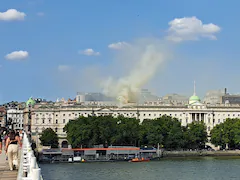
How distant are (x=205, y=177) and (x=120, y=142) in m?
43.4

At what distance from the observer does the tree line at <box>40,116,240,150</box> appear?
3560 inches

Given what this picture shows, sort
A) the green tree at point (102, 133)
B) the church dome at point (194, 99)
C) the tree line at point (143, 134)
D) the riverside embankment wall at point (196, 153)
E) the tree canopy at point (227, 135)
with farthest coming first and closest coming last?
1. the church dome at point (194, 99)
2. the tree canopy at point (227, 135)
3. the tree line at point (143, 134)
4. the green tree at point (102, 133)
5. the riverside embankment wall at point (196, 153)

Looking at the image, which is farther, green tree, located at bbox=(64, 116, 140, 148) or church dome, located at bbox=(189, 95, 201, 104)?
church dome, located at bbox=(189, 95, 201, 104)

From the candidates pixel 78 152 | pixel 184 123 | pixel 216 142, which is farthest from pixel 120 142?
pixel 184 123

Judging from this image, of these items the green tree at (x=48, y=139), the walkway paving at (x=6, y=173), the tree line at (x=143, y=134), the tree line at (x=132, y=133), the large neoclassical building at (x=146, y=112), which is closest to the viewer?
the walkway paving at (x=6, y=173)

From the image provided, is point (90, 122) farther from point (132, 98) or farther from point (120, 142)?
point (132, 98)

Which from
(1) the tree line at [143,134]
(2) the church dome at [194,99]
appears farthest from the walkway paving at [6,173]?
(2) the church dome at [194,99]

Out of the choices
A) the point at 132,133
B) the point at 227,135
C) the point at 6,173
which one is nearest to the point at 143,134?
the point at 132,133

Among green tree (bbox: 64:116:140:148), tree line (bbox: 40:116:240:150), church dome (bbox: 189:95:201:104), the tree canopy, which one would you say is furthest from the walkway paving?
church dome (bbox: 189:95:201:104)

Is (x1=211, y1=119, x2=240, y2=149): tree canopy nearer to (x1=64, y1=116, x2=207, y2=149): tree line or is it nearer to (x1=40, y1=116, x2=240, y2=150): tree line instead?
(x1=40, y1=116, x2=240, y2=150): tree line

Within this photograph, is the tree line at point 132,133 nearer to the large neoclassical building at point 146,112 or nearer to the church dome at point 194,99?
the large neoclassical building at point 146,112

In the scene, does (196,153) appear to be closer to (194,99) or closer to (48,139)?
(48,139)

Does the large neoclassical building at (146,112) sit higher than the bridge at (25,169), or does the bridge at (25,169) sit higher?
the large neoclassical building at (146,112)

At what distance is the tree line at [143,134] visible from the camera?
90.4 m
